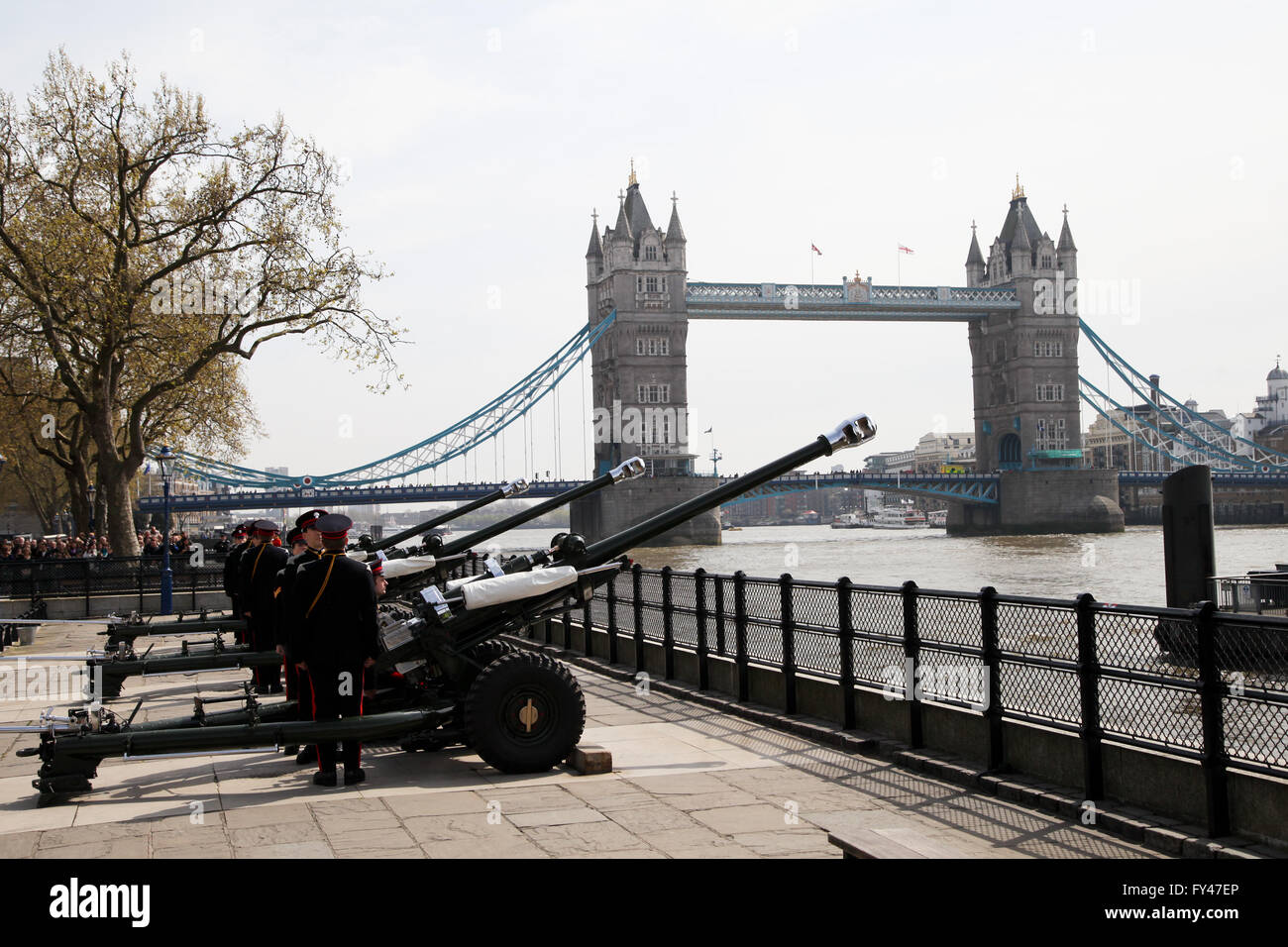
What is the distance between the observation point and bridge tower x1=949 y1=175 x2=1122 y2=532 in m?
105

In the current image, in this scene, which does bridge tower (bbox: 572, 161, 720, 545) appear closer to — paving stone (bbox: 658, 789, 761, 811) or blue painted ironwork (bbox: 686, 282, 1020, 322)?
blue painted ironwork (bbox: 686, 282, 1020, 322)

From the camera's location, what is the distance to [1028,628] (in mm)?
7262

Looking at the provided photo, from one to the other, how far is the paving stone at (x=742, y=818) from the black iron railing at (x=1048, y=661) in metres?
1.59

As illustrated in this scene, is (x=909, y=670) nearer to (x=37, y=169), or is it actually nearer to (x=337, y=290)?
(x=337, y=290)

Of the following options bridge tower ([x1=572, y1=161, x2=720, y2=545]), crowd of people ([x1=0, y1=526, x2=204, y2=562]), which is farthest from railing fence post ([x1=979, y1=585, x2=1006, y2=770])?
bridge tower ([x1=572, y1=161, x2=720, y2=545])

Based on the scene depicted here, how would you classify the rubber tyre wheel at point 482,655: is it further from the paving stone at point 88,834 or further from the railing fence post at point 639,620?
the railing fence post at point 639,620

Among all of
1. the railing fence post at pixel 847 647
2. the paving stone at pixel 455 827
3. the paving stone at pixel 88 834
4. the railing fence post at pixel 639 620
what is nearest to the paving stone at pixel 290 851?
the paving stone at pixel 455 827

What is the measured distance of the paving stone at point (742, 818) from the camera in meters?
6.21

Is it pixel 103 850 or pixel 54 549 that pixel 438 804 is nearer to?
pixel 103 850

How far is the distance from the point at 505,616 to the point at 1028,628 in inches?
123

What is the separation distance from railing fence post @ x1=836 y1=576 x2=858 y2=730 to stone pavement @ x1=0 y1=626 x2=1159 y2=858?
0.39 meters
